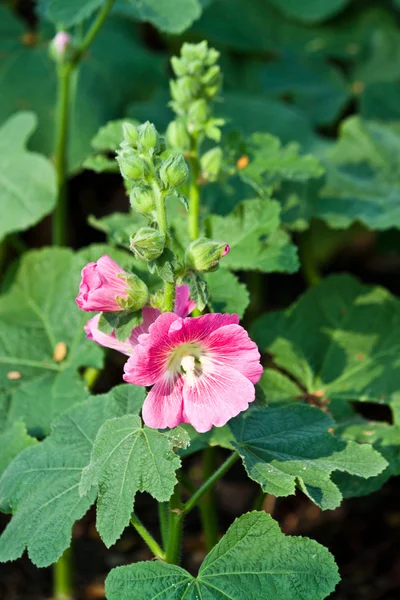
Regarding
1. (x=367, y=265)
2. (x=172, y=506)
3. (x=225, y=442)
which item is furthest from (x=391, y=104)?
(x=172, y=506)

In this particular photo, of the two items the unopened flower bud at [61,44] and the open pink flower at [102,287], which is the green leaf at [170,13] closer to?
the unopened flower bud at [61,44]

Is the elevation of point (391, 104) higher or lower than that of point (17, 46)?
lower

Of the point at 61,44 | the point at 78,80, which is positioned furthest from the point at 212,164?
the point at 78,80

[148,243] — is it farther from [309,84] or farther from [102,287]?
[309,84]

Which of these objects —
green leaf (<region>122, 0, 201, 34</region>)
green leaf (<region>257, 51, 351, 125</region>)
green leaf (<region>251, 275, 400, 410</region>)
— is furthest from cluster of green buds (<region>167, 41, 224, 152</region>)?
green leaf (<region>257, 51, 351, 125</region>)

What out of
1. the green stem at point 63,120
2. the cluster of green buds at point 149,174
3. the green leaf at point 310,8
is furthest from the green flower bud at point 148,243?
the green leaf at point 310,8

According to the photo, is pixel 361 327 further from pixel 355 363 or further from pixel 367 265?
pixel 367 265

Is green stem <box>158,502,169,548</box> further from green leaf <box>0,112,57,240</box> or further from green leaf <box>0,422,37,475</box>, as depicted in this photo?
green leaf <box>0,112,57,240</box>
